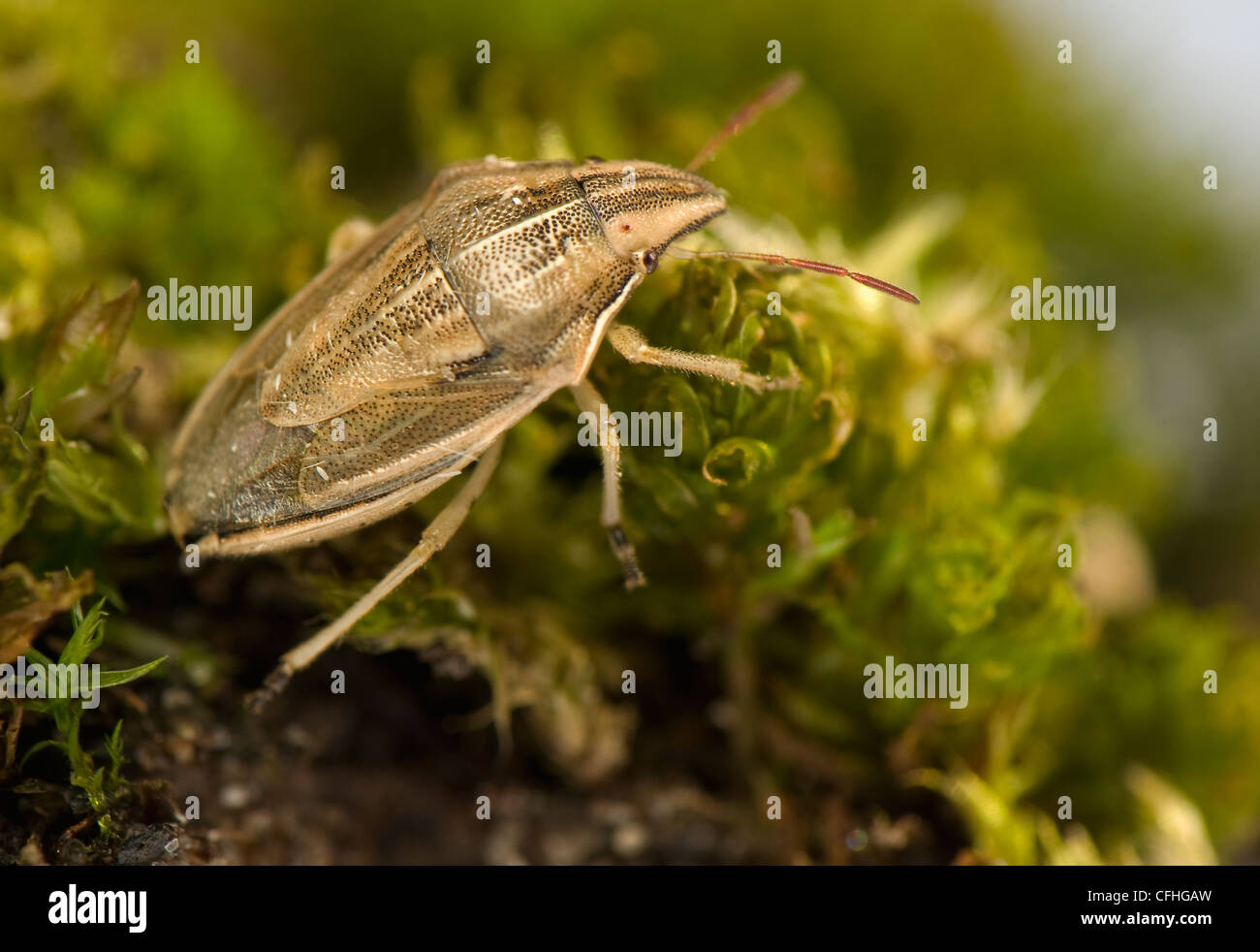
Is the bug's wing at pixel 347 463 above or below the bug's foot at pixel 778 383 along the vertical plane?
below

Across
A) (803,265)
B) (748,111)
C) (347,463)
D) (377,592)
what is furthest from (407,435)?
(748,111)

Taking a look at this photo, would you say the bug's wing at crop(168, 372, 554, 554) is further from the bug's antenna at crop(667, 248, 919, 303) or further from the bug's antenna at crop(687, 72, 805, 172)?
the bug's antenna at crop(687, 72, 805, 172)

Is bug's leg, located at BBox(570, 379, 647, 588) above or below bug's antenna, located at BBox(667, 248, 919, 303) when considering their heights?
below

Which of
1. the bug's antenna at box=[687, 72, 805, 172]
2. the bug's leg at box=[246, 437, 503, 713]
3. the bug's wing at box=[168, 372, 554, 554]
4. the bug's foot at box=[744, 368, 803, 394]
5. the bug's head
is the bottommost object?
the bug's leg at box=[246, 437, 503, 713]

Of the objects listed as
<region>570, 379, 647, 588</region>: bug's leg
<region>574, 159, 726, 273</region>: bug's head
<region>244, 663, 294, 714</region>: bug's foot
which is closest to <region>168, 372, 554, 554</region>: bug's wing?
<region>570, 379, 647, 588</region>: bug's leg

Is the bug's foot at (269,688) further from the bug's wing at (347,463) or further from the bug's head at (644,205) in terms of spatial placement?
the bug's head at (644,205)

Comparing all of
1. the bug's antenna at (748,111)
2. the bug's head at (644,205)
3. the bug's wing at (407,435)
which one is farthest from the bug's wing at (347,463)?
the bug's antenna at (748,111)

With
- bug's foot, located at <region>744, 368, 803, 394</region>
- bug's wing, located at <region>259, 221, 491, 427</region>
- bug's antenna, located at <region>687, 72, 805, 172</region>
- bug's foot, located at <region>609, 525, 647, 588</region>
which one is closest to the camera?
bug's foot, located at <region>744, 368, 803, 394</region>
